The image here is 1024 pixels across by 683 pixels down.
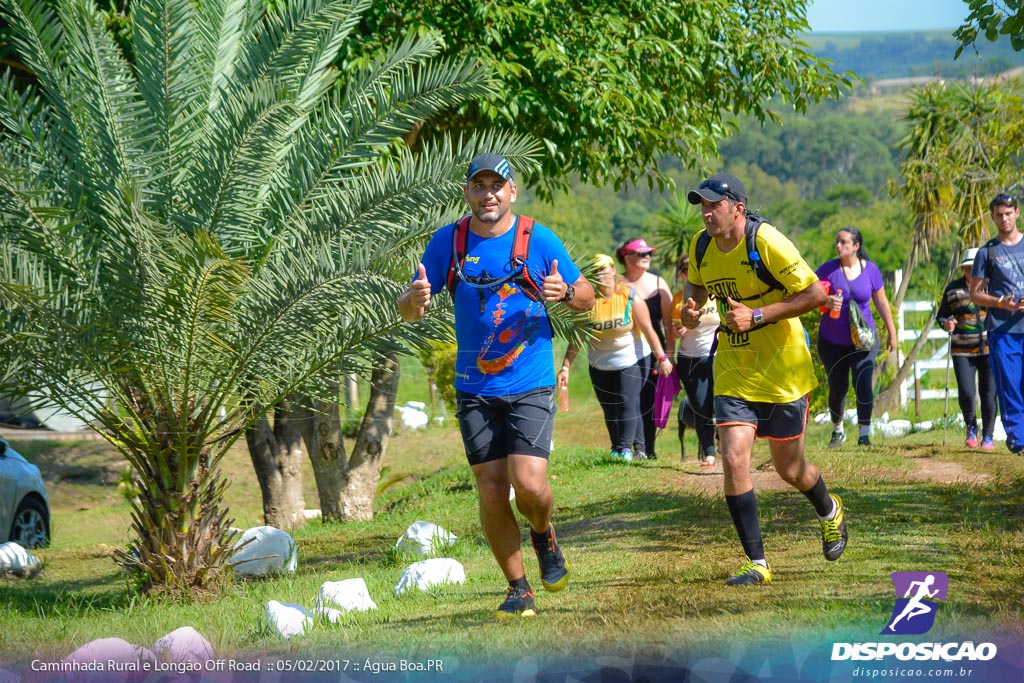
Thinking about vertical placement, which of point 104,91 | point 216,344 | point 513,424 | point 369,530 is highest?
point 104,91

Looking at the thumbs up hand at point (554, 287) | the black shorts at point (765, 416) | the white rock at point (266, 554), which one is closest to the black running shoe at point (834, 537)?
the black shorts at point (765, 416)

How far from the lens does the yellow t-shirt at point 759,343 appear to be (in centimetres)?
562

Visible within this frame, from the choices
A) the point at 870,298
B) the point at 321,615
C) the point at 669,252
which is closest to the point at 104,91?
the point at 321,615

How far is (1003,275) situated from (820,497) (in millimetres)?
3689

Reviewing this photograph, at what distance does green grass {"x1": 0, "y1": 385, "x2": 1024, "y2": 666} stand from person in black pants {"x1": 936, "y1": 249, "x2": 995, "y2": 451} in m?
0.49

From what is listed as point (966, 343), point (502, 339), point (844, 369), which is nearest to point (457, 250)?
point (502, 339)

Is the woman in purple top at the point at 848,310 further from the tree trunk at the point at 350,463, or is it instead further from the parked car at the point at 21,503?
the parked car at the point at 21,503

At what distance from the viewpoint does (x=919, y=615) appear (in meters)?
4.52

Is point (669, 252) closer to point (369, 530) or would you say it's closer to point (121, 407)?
point (369, 530)

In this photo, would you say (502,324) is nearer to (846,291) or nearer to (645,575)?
(645,575)

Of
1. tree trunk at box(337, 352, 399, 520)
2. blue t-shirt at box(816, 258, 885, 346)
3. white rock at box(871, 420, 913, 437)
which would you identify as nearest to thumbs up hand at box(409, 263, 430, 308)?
blue t-shirt at box(816, 258, 885, 346)

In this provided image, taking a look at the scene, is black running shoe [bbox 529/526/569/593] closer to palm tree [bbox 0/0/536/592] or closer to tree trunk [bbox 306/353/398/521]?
palm tree [bbox 0/0/536/592]

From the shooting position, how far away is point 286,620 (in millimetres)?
5754

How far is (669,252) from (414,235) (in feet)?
28.8
